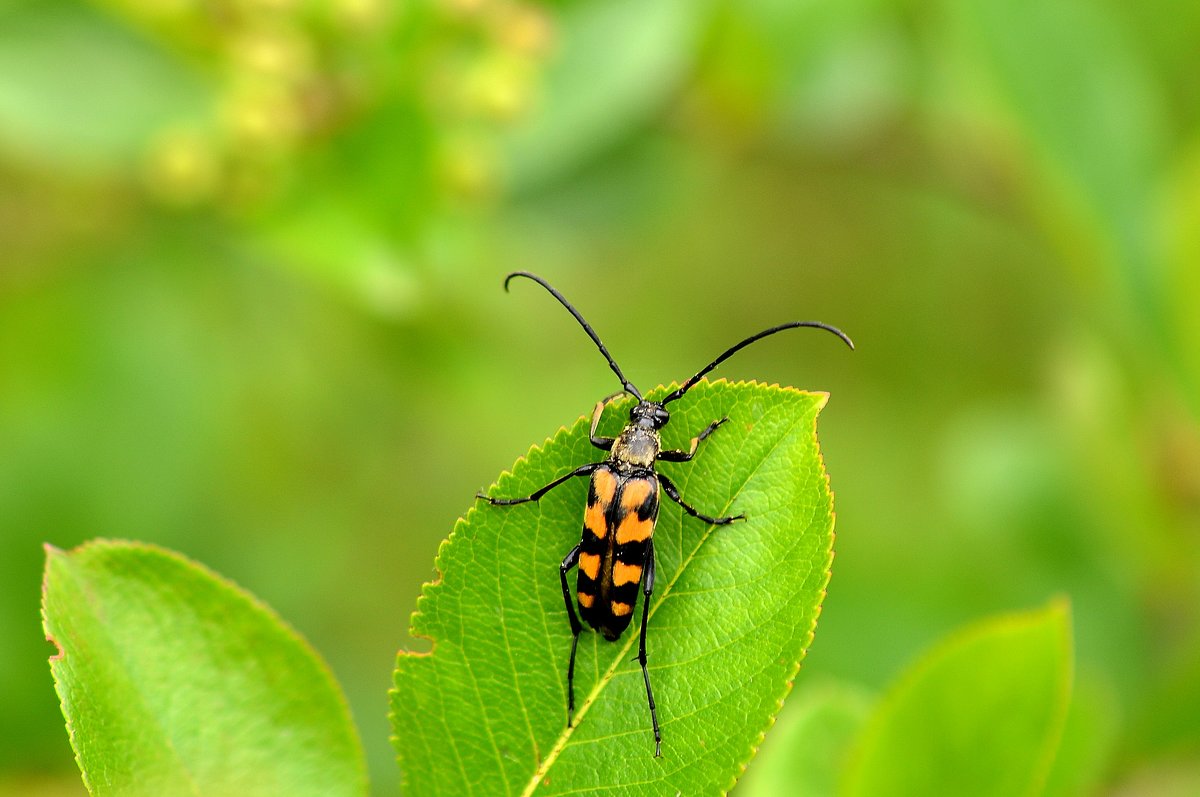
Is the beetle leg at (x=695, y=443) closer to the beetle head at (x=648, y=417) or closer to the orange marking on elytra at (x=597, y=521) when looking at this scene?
the orange marking on elytra at (x=597, y=521)

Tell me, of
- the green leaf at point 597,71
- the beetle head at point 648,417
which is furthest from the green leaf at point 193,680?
the green leaf at point 597,71

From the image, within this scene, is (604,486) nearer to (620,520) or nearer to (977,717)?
(620,520)

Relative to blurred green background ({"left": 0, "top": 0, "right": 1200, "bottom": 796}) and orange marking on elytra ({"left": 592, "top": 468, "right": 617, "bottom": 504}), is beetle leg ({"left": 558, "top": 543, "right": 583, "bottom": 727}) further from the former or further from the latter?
blurred green background ({"left": 0, "top": 0, "right": 1200, "bottom": 796})

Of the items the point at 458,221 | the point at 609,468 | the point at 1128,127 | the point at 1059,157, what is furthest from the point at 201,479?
the point at 1128,127

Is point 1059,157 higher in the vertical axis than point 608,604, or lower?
higher

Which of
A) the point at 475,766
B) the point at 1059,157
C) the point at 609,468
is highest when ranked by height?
the point at 1059,157

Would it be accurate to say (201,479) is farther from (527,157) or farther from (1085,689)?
(1085,689)

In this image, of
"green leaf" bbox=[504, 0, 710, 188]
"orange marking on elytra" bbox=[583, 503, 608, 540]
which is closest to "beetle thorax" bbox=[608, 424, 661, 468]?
"orange marking on elytra" bbox=[583, 503, 608, 540]

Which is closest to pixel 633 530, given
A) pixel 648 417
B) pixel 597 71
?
pixel 648 417
